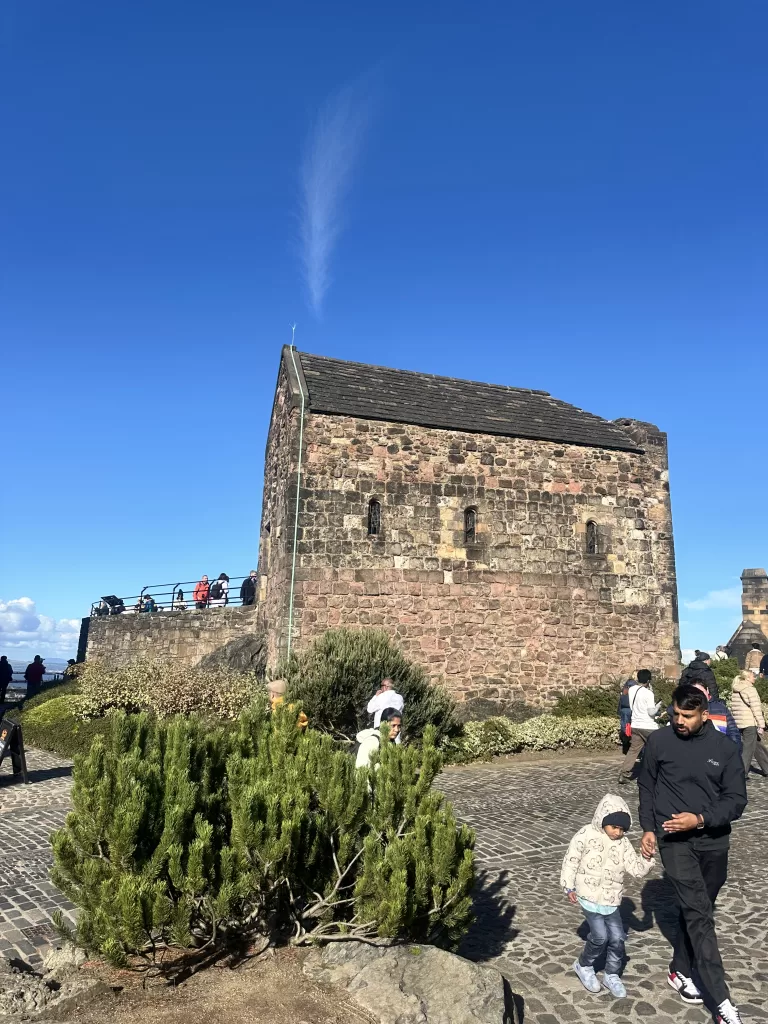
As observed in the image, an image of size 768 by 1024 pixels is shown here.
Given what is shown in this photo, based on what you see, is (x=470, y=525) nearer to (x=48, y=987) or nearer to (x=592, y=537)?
(x=592, y=537)

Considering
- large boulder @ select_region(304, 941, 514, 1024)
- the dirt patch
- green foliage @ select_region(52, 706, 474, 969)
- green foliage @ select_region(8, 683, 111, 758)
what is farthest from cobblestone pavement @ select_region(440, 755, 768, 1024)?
green foliage @ select_region(8, 683, 111, 758)

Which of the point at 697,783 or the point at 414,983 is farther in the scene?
the point at 697,783

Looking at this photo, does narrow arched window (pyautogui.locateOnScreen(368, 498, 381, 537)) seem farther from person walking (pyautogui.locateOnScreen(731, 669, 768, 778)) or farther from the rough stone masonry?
person walking (pyautogui.locateOnScreen(731, 669, 768, 778))

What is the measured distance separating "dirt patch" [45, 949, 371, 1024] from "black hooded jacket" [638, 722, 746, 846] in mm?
2199

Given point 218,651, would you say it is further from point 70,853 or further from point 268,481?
point 70,853

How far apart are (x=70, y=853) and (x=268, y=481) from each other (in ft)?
47.3

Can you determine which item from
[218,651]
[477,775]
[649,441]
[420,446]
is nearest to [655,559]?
[649,441]

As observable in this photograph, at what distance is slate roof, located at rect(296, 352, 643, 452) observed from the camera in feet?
53.0

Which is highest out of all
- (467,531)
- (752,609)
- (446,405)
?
(446,405)

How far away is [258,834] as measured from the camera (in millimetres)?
3982

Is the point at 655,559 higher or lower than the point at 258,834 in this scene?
higher

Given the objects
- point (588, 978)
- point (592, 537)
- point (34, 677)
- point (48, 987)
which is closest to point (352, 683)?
point (592, 537)

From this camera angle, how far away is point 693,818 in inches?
163

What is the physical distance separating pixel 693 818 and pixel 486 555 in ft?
39.8
